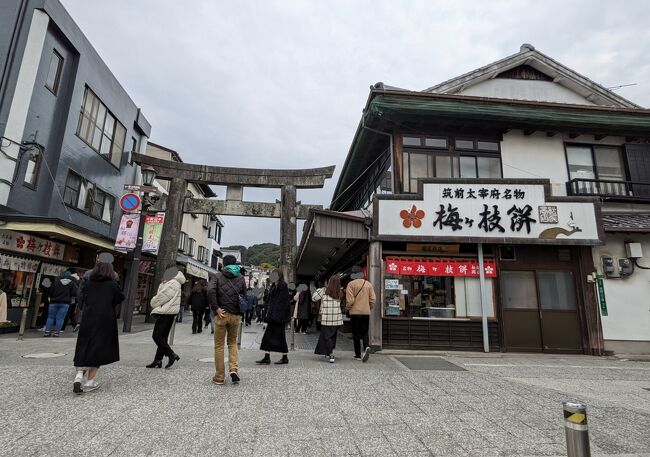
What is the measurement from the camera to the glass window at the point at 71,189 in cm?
1419

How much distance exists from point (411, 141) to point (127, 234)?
1217 centimetres

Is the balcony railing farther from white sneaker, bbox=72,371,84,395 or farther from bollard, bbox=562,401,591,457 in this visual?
white sneaker, bbox=72,371,84,395

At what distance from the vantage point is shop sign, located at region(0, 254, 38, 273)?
10531mm

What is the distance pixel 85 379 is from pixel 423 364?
21.4ft

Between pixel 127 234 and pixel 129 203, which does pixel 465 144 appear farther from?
pixel 127 234

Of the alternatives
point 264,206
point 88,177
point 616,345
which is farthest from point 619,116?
point 88,177

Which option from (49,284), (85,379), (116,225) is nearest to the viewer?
(85,379)

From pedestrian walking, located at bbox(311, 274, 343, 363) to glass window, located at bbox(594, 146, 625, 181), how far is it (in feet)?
33.1

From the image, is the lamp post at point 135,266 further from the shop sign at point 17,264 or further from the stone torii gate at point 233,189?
the stone torii gate at point 233,189

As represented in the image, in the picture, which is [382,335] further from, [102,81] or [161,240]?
[102,81]

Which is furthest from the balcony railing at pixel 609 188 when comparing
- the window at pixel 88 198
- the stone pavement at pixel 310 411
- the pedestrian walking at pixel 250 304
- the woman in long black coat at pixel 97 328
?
the window at pixel 88 198

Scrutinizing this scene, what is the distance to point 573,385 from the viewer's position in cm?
625

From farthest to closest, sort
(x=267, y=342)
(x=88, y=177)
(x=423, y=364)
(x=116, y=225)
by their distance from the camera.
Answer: (x=116, y=225), (x=88, y=177), (x=423, y=364), (x=267, y=342)

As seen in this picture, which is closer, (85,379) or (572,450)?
(572,450)
